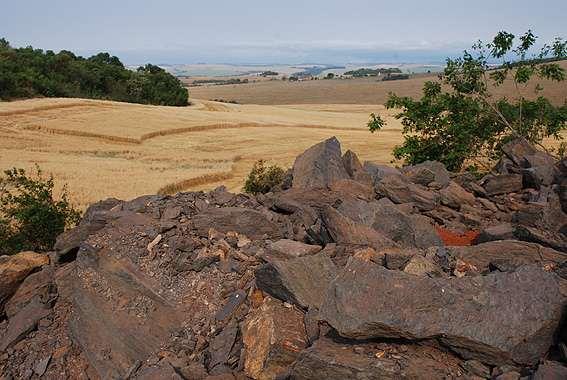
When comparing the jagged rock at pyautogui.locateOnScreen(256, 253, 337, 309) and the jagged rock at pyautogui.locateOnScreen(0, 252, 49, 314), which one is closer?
the jagged rock at pyautogui.locateOnScreen(256, 253, 337, 309)

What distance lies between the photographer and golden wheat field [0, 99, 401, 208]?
33969mm

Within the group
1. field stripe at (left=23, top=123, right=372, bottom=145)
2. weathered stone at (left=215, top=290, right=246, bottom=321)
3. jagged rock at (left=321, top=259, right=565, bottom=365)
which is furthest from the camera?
field stripe at (left=23, top=123, right=372, bottom=145)

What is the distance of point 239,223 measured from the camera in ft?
38.1

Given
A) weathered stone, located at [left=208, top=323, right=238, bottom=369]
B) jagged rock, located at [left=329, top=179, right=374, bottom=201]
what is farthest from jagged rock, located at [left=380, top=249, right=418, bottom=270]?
jagged rock, located at [left=329, top=179, right=374, bottom=201]

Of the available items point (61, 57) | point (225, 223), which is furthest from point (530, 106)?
point (61, 57)

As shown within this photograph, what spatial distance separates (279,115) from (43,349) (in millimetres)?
70682

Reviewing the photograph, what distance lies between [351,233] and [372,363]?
13.4 ft

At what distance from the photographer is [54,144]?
46.2 meters

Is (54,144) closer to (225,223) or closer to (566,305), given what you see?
(225,223)

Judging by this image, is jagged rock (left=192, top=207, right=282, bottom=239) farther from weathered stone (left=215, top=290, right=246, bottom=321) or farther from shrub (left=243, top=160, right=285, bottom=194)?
shrub (left=243, top=160, right=285, bottom=194)

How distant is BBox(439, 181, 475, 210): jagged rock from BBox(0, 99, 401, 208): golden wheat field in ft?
62.3

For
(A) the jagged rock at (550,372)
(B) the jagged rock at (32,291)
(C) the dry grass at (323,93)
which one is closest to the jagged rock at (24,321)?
(B) the jagged rock at (32,291)

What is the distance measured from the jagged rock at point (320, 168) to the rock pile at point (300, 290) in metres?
0.08

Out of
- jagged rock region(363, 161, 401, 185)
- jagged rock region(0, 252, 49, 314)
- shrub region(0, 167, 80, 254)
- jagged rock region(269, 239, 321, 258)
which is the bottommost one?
shrub region(0, 167, 80, 254)
